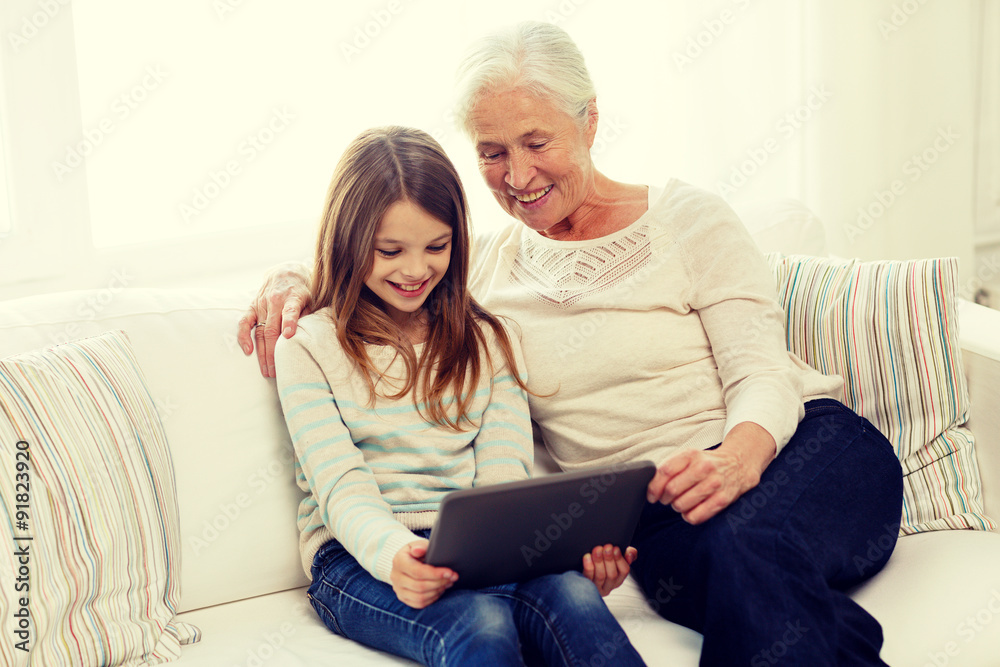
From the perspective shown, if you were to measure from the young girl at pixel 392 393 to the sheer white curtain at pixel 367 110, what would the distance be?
3.26ft

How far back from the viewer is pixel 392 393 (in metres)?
1.36

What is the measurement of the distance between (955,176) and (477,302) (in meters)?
1.82

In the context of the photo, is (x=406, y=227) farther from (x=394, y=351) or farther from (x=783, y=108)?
(x=783, y=108)

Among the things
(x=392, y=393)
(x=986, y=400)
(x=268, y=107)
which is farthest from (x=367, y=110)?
(x=986, y=400)

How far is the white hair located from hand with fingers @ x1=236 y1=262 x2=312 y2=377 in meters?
0.38

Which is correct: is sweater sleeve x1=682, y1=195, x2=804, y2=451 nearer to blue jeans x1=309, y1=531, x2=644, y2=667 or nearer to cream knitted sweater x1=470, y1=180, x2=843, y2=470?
cream knitted sweater x1=470, y1=180, x2=843, y2=470

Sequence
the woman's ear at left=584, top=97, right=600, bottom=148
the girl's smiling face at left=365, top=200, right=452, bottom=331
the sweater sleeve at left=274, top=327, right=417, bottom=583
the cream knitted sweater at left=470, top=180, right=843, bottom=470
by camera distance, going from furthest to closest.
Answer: the woman's ear at left=584, top=97, right=600, bottom=148 → the cream knitted sweater at left=470, top=180, right=843, bottom=470 → the girl's smiling face at left=365, top=200, right=452, bottom=331 → the sweater sleeve at left=274, top=327, right=417, bottom=583

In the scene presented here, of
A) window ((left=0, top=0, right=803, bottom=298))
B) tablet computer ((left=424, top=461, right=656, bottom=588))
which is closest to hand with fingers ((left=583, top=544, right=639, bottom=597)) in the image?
tablet computer ((left=424, top=461, right=656, bottom=588))

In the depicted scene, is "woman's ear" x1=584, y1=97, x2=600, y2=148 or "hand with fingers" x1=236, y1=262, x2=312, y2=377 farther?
"woman's ear" x1=584, y1=97, x2=600, y2=148

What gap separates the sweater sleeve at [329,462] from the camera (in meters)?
1.18

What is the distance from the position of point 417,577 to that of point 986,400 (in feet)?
3.29

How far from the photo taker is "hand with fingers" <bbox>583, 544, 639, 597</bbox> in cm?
120

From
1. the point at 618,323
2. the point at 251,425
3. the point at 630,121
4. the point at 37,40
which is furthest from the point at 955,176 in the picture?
the point at 37,40

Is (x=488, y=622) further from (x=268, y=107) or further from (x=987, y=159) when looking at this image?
(x=987, y=159)
